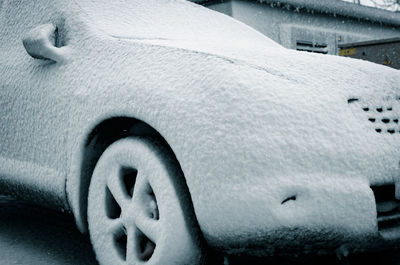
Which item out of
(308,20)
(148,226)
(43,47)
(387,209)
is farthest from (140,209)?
(308,20)

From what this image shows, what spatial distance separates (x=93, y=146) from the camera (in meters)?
1.96

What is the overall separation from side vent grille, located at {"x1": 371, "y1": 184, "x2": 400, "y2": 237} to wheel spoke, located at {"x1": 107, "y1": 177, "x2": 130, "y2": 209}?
0.94m

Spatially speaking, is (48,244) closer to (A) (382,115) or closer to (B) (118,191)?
(B) (118,191)

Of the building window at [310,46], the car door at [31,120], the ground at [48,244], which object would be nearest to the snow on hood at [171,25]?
the car door at [31,120]

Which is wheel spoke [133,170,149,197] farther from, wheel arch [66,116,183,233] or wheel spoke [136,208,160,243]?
wheel arch [66,116,183,233]

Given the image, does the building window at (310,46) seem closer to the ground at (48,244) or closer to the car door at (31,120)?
the ground at (48,244)

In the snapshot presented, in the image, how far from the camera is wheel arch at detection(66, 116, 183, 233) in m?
1.90

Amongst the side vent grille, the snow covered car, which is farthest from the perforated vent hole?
the side vent grille

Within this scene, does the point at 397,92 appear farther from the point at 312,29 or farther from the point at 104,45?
the point at 312,29

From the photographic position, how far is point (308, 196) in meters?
1.43

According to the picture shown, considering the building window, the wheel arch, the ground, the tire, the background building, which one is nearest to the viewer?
the tire

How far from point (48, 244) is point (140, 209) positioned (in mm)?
1081

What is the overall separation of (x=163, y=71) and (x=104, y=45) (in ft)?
1.53

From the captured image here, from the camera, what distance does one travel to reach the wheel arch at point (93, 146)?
1902mm
